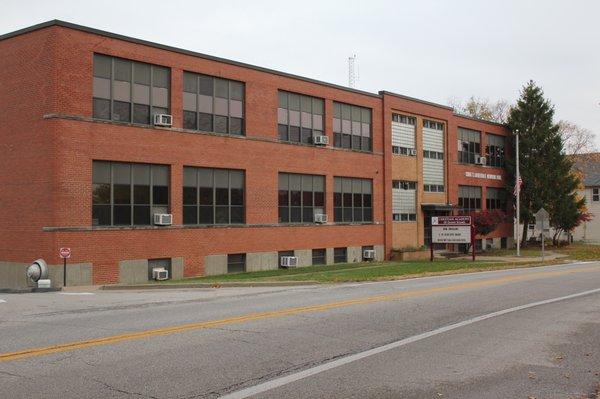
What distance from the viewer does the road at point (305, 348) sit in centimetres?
693

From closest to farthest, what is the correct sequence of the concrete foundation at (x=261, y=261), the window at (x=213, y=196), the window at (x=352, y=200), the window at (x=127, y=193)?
1. the window at (x=127, y=193)
2. the window at (x=213, y=196)
3. the concrete foundation at (x=261, y=261)
4. the window at (x=352, y=200)

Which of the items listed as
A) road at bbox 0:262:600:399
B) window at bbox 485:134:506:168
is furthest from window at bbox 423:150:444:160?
road at bbox 0:262:600:399

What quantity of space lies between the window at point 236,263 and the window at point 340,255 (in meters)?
7.14

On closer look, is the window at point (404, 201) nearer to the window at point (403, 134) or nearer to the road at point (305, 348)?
the window at point (403, 134)

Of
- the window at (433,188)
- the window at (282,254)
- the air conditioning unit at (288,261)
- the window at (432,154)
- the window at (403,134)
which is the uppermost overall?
the window at (403,134)

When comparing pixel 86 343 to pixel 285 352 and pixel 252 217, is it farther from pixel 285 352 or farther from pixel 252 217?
pixel 252 217

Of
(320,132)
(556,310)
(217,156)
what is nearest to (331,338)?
(556,310)

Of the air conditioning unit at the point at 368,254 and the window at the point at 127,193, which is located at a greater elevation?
the window at the point at 127,193

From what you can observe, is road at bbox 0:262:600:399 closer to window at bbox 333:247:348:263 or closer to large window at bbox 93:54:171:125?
large window at bbox 93:54:171:125

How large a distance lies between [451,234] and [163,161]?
57.9 ft

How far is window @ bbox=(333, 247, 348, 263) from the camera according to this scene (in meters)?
35.3

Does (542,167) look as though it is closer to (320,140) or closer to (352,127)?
(352,127)

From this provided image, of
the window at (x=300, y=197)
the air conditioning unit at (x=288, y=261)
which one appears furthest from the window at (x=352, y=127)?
the air conditioning unit at (x=288, y=261)

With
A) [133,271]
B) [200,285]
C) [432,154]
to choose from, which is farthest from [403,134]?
[200,285]
